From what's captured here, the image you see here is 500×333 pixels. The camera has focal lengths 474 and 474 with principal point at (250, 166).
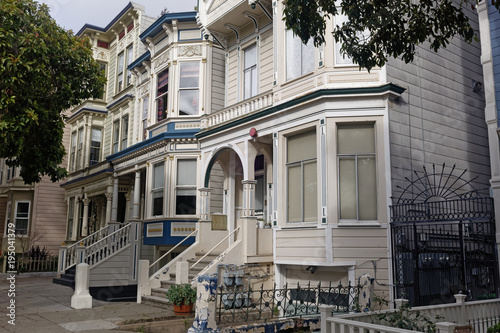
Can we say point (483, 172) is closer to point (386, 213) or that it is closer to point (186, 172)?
point (386, 213)

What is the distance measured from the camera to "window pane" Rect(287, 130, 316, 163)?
42.6 ft

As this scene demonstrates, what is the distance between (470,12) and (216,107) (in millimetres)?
9751

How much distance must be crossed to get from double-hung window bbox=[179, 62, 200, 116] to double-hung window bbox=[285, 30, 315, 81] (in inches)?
225

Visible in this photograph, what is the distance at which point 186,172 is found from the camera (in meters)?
18.4

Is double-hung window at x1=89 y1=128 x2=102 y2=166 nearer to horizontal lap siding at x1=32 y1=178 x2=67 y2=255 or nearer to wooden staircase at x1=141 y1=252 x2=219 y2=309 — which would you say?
horizontal lap siding at x1=32 y1=178 x2=67 y2=255

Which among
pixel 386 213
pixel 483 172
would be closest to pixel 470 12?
pixel 483 172

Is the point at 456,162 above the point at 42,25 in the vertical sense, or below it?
below

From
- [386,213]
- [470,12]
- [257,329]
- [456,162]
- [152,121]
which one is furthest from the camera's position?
[152,121]

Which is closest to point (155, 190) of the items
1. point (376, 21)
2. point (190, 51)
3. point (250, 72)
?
point (190, 51)

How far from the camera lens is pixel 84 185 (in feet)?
89.4

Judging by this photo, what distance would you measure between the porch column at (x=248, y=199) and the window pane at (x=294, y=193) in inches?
52.2

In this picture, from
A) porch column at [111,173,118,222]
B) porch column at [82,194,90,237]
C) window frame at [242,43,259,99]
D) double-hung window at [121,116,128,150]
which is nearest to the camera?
window frame at [242,43,259,99]

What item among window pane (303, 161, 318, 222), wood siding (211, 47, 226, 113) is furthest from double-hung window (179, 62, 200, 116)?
window pane (303, 161, 318, 222)

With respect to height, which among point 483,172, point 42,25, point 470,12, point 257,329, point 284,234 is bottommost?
point 257,329
